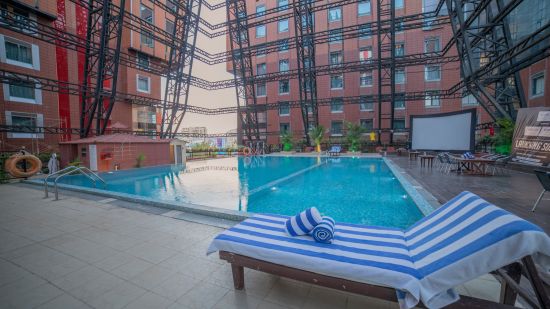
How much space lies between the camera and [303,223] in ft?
6.59

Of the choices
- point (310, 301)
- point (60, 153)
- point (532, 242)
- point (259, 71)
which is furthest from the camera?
point (259, 71)

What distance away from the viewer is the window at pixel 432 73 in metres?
17.1

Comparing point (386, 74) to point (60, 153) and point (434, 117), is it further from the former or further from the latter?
point (60, 153)

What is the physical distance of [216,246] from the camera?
2.02 metres

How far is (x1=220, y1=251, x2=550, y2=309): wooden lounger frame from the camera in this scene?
1243 millimetres

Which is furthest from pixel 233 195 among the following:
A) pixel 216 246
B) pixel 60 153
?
pixel 60 153

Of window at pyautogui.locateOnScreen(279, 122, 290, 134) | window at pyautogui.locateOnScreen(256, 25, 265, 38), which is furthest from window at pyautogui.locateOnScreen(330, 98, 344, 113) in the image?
window at pyautogui.locateOnScreen(256, 25, 265, 38)

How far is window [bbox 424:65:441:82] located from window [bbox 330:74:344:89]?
6.08m

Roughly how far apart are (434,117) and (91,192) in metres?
15.2

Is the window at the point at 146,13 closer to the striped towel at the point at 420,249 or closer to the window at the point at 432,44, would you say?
the striped towel at the point at 420,249

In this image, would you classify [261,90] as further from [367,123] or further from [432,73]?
[432,73]

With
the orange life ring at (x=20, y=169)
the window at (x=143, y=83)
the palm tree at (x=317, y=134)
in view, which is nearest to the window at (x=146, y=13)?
the window at (x=143, y=83)

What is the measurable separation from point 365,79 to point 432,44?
515cm

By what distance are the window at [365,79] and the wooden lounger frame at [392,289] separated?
19.2 metres
